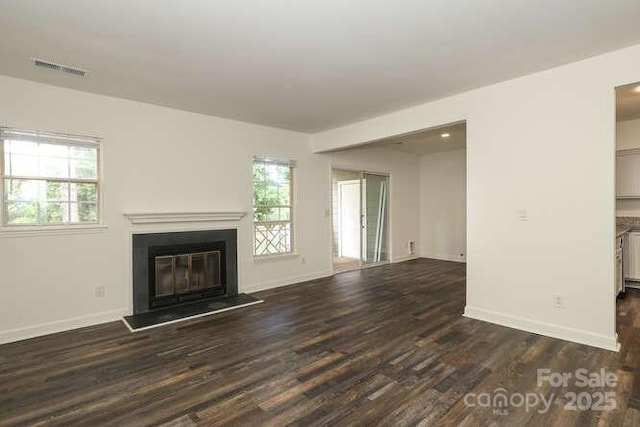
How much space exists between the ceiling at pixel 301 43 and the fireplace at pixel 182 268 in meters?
1.77

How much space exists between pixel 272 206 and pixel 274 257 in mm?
815

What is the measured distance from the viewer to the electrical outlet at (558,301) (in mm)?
3082

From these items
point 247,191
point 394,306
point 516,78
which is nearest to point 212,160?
point 247,191

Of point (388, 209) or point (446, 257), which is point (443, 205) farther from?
point (388, 209)

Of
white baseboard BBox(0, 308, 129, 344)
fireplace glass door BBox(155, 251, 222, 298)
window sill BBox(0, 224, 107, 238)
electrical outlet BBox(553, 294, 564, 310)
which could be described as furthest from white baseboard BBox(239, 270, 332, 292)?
electrical outlet BBox(553, 294, 564, 310)

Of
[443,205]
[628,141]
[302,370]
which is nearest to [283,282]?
[302,370]

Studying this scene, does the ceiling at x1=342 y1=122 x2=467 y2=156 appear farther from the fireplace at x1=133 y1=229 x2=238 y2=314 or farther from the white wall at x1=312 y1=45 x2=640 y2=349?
the fireplace at x1=133 y1=229 x2=238 y2=314

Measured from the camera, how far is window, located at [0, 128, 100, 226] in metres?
3.23

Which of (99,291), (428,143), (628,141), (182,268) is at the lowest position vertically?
(99,291)

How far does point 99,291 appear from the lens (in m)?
3.68

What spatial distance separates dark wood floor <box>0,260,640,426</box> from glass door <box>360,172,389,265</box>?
2.98 meters

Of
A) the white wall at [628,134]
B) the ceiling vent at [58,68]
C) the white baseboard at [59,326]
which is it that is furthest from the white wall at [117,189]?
the white wall at [628,134]

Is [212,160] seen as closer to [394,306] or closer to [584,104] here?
[394,306]

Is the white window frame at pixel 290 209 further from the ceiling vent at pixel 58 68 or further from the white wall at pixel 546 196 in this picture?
the white wall at pixel 546 196
